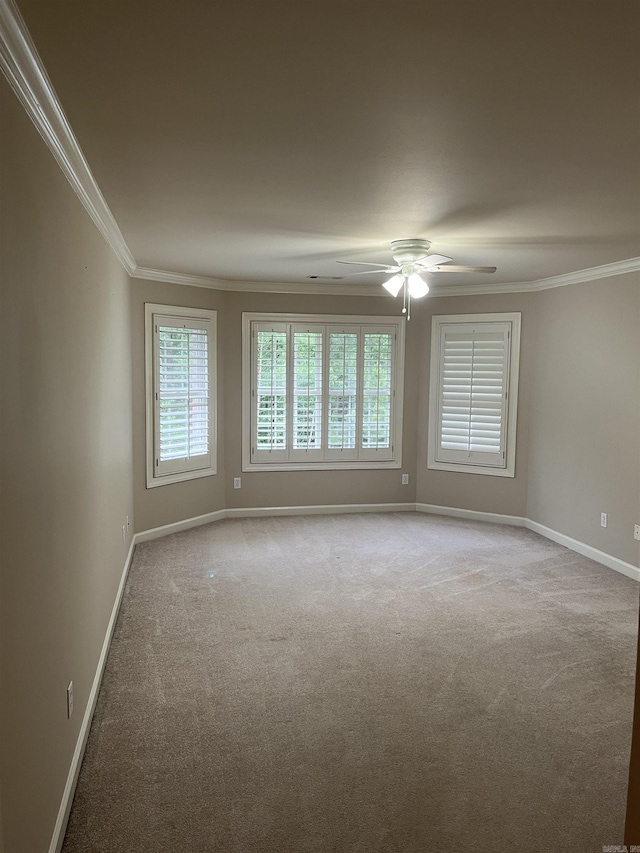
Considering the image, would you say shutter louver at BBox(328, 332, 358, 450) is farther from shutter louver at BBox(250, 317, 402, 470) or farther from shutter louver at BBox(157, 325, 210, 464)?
shutter louver at BBox(157, 325, 210, 464)

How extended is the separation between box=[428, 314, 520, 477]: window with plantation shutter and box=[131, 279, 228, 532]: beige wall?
230 centimetres

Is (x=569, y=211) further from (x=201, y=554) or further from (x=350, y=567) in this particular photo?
(x=201, y=554)

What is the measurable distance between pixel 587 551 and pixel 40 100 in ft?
17.3

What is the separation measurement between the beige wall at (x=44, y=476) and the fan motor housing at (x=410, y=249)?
6.45 ft

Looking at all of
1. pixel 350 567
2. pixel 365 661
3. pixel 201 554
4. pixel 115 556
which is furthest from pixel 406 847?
pixel 201 554

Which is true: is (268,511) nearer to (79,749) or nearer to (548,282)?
(548,282)

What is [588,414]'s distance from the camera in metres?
5.59

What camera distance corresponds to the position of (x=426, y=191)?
10.1ft

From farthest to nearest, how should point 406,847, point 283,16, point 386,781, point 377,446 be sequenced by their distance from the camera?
point 377,446, point 386,781, point 406,847, point 283,16

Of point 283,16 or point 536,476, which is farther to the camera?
point 536,476

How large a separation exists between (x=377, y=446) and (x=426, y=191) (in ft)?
13.9

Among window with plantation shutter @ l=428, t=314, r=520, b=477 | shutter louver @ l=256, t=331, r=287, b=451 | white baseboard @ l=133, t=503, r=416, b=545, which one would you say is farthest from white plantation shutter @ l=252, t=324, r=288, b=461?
window with plantation shutter @ l=428, t=314, r=520, b=477

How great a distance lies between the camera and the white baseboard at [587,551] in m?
5.09

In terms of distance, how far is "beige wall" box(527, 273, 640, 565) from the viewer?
5066 mm
